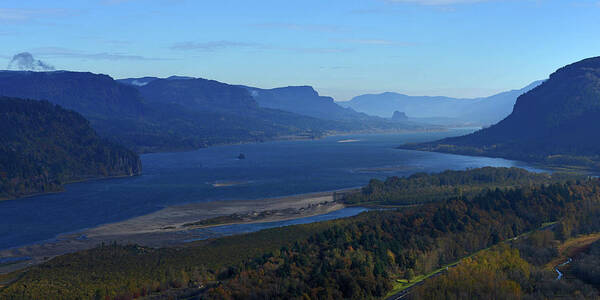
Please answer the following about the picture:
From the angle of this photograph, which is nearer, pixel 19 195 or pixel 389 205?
pixel 389 205

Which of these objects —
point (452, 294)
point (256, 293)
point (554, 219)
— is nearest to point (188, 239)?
point (256, 293)

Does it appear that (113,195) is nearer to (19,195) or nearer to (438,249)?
(19,195)

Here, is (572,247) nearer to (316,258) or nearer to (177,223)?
(316,258)

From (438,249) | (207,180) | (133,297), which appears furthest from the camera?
(207,180)

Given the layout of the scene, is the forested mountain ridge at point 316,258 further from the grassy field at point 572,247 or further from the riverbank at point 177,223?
the riverbank at point 177,223

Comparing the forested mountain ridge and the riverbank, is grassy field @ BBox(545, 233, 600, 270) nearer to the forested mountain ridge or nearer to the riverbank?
the forested mountain ridge

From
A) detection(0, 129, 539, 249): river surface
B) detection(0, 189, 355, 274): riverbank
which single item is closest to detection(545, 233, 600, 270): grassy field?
detection(0, 129, 539, 249): river surface

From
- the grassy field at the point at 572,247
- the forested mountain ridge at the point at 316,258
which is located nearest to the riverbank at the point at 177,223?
the forested mountain ridge at the point at 316,258

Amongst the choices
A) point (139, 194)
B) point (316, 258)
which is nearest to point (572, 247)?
point (316, 258)
